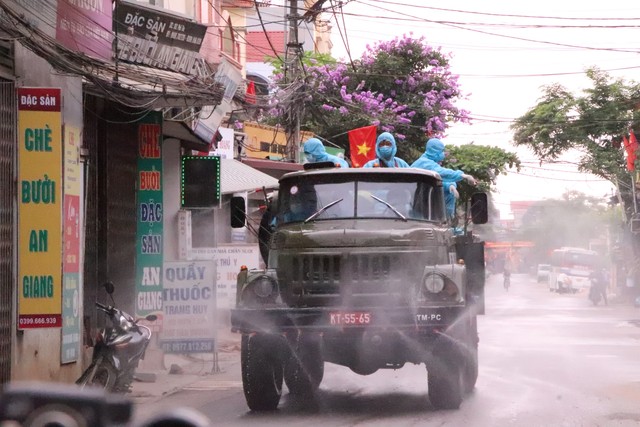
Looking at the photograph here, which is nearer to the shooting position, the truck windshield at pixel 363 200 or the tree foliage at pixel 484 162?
the truck windshield at pixel 363 200

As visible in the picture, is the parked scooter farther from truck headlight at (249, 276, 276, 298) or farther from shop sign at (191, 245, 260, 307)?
shop sign at (191, 245, 260, 307)

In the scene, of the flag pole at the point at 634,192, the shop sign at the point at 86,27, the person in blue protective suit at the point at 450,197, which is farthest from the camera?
the flag pole at the point at 634,192

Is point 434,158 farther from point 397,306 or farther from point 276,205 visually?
point 397,306

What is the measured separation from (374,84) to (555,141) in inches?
391

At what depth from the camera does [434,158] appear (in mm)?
14070

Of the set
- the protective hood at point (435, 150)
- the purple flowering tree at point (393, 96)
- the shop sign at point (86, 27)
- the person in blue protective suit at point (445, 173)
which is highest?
the purple flowering tree at point (393, 96)

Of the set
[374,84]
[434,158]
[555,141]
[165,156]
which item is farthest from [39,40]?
[555,141]

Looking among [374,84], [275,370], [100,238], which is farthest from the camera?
[374,84]

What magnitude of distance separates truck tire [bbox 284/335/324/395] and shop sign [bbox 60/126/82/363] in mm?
2561

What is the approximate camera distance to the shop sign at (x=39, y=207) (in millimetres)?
11484

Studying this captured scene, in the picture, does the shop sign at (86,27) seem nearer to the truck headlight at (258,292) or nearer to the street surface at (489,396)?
the truck headlight at (258,292)

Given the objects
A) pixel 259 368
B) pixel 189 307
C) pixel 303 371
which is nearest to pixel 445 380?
pixel 259 368

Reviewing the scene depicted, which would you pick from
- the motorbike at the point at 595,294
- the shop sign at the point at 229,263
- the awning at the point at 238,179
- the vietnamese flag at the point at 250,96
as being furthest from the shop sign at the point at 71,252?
the motorbike at the point at 595,294

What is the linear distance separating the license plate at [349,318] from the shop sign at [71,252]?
11.5 ft
